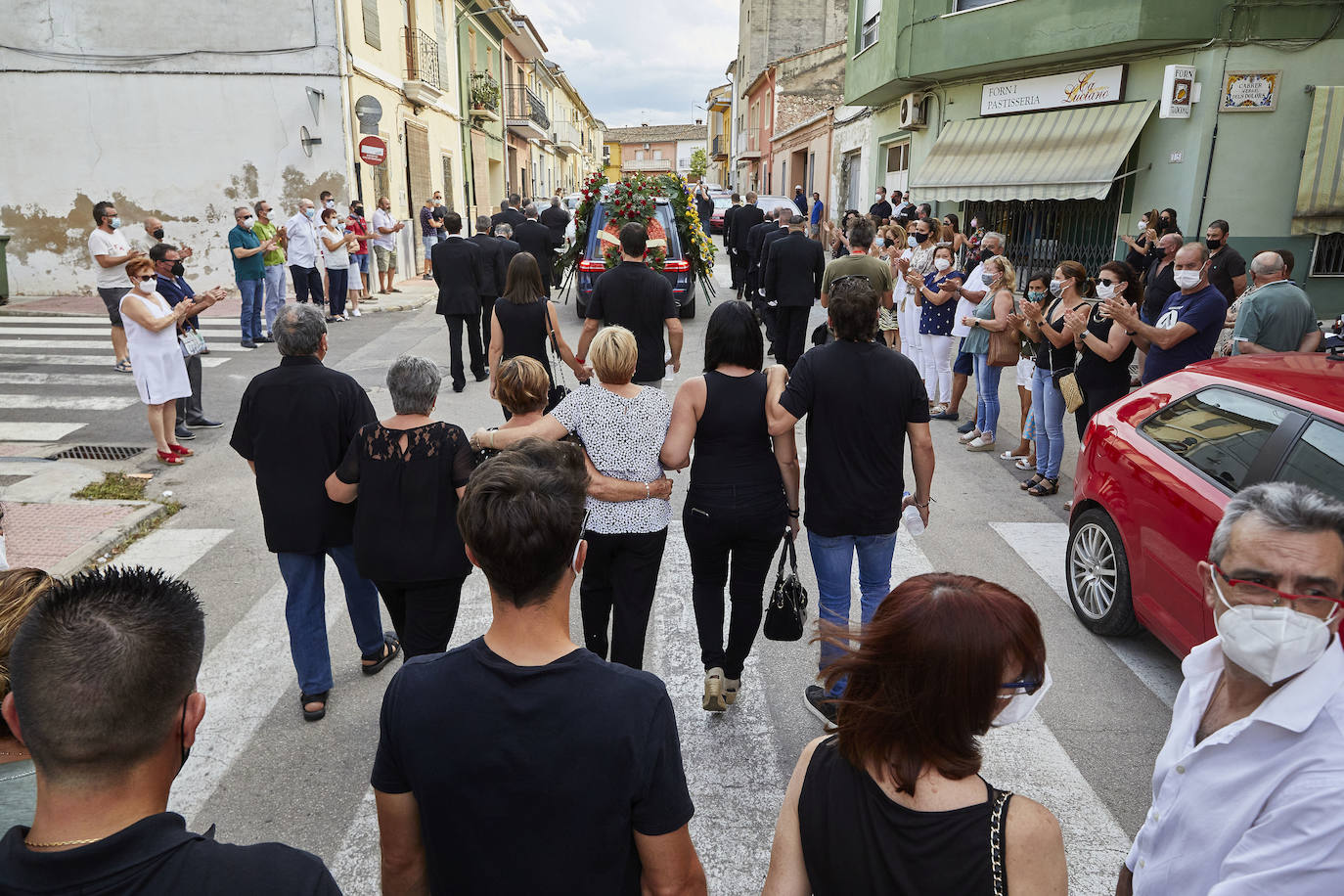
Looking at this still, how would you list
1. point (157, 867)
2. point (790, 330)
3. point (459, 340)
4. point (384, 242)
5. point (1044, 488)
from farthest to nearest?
point (384, 242) → point (790, 330) → point (459, 340) → point (1044, 488) → point (157, 867)

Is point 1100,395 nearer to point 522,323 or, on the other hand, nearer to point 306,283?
point 522,323

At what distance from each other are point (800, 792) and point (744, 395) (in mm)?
2238

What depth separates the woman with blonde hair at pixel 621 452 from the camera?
3.64m

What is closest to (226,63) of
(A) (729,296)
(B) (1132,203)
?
(A) (729,296)

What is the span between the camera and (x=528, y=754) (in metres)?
1.68

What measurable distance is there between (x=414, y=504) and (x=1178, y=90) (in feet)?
43.2

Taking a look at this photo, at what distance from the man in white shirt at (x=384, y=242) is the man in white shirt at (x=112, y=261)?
260 inches

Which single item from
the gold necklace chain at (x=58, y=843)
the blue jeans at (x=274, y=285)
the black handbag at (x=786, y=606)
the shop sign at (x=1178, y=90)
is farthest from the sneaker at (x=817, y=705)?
the shop sign at (x=1178, y=90)

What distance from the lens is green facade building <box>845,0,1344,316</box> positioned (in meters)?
12.3

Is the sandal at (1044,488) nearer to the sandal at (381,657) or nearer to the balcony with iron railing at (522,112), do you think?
the sandal at (381,657)

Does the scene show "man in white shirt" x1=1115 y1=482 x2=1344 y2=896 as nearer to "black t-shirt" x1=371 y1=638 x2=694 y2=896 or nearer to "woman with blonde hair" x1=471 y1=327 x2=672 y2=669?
"black t-shirt" x1=371 y1=638 x2=694 y2=896

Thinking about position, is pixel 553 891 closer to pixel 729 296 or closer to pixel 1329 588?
pixel 1329 588

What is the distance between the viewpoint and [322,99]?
16656 millimetres

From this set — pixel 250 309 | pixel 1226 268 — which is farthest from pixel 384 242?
pixel 1226 268
